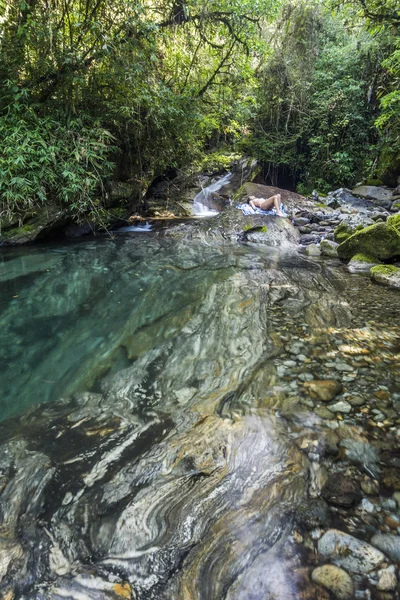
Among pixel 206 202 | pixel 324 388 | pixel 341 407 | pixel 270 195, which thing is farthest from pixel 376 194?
pixel 341 407

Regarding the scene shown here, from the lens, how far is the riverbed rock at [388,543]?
135 cm

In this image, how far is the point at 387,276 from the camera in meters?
5.31

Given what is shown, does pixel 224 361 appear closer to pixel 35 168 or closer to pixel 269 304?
pixel 269 304

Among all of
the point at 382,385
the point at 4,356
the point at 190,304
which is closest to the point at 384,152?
the point at 190,304

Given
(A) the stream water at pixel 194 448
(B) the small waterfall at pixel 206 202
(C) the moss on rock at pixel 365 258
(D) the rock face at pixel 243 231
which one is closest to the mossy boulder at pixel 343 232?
(D) the rock face at pixel 243 231

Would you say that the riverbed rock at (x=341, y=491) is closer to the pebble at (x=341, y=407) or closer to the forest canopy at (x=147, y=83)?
the pebble at (x=341, y=407)

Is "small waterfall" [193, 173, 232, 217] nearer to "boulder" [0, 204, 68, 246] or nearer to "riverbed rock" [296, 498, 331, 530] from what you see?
"boulder" [0, 204, 68, 246]

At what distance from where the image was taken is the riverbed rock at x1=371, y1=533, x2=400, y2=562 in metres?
1.35

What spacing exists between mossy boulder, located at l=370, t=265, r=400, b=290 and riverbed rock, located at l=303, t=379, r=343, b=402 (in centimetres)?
327

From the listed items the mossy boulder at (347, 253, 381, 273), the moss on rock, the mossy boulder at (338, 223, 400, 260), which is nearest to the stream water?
the mossy boulder at (347, 253, 381, 273)

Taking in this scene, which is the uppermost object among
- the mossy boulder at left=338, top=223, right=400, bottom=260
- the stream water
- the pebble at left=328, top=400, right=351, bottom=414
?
the mossy boulder at left=338, top=223, right=400, bottom=260

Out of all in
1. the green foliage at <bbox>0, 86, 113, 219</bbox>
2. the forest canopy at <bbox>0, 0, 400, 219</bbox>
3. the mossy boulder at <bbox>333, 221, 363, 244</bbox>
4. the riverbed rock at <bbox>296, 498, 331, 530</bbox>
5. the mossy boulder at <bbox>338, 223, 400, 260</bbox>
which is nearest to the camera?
the riverbed rock at <bbox>296, 498, 331, 530</bbox>

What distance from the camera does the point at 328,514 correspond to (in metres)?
1.55

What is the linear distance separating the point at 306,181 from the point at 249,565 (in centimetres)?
1614
